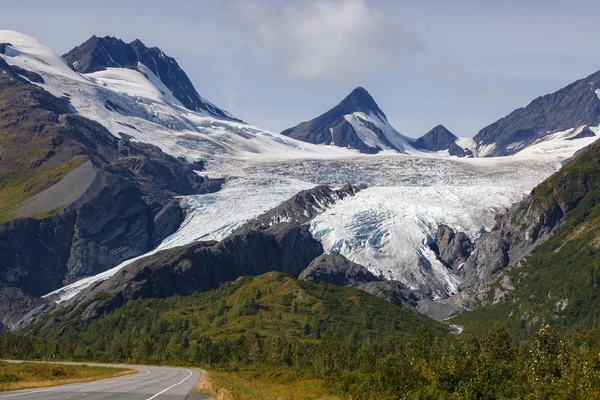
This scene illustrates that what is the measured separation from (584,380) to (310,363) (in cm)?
8990

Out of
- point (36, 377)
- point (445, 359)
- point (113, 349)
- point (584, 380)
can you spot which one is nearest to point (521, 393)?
point (584, 380)

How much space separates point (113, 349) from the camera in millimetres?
169750

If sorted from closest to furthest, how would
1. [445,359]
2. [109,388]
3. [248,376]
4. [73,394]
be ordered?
[73,394] → [109,388] → [445,359] → [248,376]

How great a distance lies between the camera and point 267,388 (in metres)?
79.3

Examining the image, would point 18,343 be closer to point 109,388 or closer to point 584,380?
point 109,388

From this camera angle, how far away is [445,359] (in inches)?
2665

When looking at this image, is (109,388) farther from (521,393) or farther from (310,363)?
(310,363)

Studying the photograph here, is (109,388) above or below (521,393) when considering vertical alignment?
above

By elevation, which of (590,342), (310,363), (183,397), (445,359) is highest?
(183,397)

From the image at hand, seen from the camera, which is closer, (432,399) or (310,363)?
(432,399)

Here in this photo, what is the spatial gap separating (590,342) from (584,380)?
312 feet

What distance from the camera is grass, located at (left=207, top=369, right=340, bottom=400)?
56.0 m

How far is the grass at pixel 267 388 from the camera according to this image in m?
56.0

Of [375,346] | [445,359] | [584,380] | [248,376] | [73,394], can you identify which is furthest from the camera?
[375,346]
